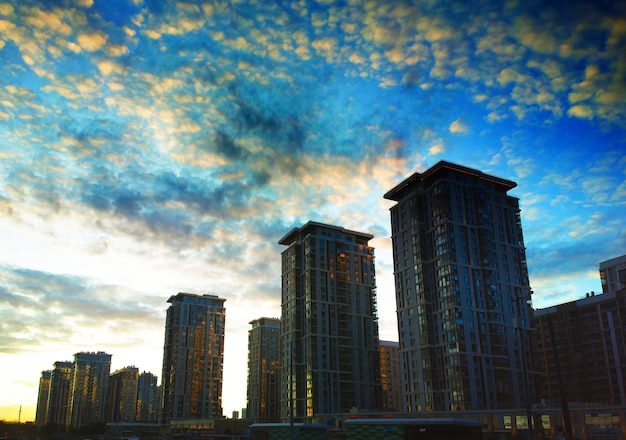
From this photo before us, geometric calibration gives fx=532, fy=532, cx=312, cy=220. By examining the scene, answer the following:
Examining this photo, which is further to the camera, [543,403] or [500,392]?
[500,392]

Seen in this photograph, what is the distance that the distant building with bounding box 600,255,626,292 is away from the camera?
177 meters

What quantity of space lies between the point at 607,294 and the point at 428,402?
262 ft

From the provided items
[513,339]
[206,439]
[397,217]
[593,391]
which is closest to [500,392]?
[513,339]

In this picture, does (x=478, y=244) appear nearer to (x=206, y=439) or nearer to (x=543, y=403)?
(x=543, y=403)

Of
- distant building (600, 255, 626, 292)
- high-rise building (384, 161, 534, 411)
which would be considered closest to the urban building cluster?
high-rise building (384, 161, 534, 411)

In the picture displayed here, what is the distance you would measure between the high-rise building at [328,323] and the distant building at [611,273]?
79.2 metres

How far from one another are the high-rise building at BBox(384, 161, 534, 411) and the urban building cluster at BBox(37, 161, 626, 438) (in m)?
0.27

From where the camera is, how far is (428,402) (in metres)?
118

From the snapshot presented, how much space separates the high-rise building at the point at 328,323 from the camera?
157250mm

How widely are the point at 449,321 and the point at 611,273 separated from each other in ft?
312

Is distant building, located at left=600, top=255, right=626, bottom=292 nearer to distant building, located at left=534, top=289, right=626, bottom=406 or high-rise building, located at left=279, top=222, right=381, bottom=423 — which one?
distant building, located at left=534, top=289, right=626, bottom=406

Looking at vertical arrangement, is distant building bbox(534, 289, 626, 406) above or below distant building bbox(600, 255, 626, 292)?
below

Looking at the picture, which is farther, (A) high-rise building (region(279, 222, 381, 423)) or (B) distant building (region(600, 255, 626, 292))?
(B) distant building (region(600, 255, 626, 292))

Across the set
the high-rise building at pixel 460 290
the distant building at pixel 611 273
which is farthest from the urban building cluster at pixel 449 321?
the distant building at pixel 611 273
